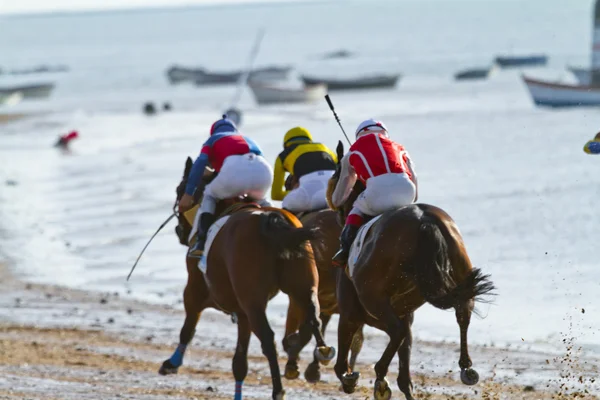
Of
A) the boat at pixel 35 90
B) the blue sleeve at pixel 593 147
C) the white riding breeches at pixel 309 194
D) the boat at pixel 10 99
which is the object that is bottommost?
the boat at pixel 35 90

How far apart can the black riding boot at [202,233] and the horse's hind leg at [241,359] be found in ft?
3.17

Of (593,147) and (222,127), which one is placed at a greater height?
(593,147)

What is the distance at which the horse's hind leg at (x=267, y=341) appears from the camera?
9.55 metres

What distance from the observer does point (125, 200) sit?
28.0 m

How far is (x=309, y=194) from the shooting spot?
39.5ft

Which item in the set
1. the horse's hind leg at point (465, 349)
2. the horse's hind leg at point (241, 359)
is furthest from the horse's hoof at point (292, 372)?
the horse's hind leg at point (465, 349)

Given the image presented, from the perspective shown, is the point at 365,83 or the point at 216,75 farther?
the point at 216,75

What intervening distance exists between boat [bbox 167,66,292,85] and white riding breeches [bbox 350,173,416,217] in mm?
81553

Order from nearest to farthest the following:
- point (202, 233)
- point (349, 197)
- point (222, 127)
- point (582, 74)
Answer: point (349, 197)
point (202, 233)
point (222, 127)
point (582, 74)

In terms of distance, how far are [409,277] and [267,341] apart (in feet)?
4.90

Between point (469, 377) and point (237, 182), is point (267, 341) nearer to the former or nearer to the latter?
point (469, 377)

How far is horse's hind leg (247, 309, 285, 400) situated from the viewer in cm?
955

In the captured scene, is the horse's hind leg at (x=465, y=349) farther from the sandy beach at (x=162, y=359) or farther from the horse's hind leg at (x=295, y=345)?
the horse's hind leg at (x=295, y=345)

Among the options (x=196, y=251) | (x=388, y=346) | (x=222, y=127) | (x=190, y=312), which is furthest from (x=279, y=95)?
(x=388, y=346)
